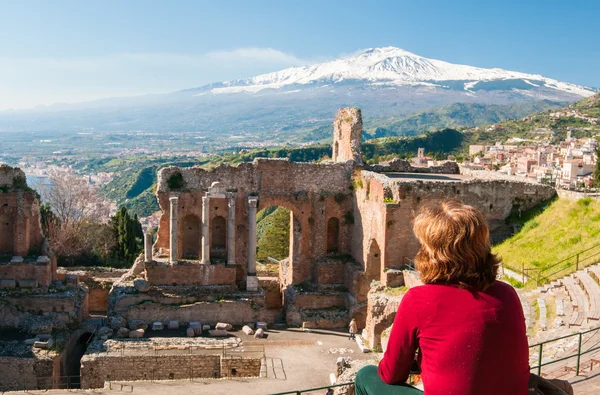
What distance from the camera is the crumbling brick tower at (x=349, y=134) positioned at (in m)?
27.4

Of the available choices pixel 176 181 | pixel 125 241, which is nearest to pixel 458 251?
pixel 176 181

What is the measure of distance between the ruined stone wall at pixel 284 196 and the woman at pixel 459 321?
74.0 feet

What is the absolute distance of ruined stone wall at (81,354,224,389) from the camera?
20.2 meters

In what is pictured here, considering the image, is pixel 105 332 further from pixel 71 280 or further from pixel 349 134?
pixel 349 134

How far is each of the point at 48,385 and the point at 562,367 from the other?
16.2 m

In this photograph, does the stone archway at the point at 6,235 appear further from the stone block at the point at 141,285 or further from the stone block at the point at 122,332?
the stone block at the point at 122,332

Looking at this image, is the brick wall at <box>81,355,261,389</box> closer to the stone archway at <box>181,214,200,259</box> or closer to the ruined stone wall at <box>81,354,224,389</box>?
the ruined stone wall at <box>81,354,224,389</box>

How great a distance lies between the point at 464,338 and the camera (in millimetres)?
4113

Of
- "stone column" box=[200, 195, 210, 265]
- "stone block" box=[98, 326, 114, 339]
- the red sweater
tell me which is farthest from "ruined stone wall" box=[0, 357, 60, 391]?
the red sweater

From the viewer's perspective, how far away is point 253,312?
25.1 metres

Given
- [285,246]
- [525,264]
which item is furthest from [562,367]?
[285,246]

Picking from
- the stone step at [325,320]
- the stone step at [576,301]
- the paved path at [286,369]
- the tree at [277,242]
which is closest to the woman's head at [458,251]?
the stone step at [576,301]

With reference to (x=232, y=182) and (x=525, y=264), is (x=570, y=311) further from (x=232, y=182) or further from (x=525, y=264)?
(x=232, y=182)

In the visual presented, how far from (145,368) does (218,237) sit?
8.91 m
